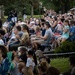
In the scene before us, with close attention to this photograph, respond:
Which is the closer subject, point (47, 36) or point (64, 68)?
point (64, 68)

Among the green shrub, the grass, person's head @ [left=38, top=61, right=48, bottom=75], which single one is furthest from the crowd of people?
the grass

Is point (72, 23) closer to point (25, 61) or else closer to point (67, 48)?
point (67, 48)

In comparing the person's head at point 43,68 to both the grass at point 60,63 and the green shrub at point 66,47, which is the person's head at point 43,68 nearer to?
the grass at point 60,63

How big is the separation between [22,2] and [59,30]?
31012 millimetres

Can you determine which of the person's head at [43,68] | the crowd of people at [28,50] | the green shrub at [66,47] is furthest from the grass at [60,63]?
the person's head at [43,68]

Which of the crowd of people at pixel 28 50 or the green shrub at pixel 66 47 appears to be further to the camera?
the green shrub at pixel 66 47

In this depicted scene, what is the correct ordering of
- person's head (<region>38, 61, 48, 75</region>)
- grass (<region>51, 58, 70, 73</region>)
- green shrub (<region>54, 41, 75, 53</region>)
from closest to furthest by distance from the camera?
person's head (<region>38, 61, 48, 75</region>)
grass (<region>51, 58, 70, 73</region>)
green shrub (<region>54, 41, 75, 53</region>)

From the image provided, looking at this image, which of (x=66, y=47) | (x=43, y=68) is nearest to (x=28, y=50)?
(x=43, y=68)

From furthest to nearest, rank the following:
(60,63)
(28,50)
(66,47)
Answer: (66,47) < (60,63) < (28,50)

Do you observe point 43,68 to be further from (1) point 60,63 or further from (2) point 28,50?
(1) point 60,63

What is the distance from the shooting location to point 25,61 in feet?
36.9

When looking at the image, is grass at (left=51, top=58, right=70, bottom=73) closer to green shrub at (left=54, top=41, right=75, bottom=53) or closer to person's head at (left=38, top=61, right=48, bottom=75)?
green shrub at (left=54, top=41, right=75, bottom=53)

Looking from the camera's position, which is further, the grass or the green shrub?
the green shrub

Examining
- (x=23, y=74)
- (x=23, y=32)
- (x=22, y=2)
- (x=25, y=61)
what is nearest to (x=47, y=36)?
(x=23, y=32)
